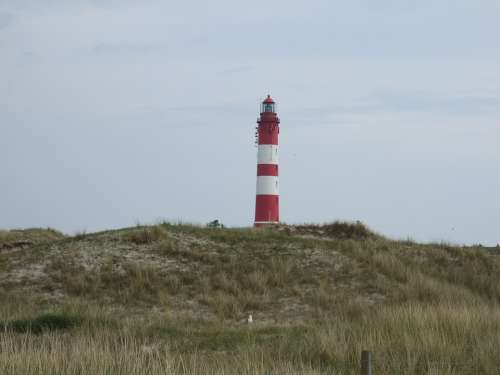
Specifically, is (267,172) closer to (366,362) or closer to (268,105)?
(268,105)

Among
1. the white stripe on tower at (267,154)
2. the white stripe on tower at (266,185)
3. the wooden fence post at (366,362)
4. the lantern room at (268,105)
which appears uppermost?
the lantern room at (268,105)

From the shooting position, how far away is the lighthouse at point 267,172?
33.0 meters

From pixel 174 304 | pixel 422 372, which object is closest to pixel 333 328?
pixel 422 372

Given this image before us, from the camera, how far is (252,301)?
17.5 meters

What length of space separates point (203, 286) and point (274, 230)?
5.70 meters

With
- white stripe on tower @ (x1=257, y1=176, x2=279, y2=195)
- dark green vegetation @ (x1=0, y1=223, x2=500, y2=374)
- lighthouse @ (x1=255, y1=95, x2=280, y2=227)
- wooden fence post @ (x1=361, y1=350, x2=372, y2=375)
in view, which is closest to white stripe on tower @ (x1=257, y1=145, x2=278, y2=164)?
lighthouse @ (x1=255, y1=95, x2=280, y2=227)

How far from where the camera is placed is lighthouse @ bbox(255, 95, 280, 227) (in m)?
33.0

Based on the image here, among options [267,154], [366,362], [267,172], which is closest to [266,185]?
[267,172]

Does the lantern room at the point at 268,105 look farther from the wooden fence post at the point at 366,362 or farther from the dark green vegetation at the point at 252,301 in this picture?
the wooden fence post at the point at 366,362

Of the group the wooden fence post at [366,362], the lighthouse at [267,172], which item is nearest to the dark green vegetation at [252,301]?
the wooden fence post at [366,362]

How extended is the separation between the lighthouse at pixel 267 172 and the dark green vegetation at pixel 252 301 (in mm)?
7510

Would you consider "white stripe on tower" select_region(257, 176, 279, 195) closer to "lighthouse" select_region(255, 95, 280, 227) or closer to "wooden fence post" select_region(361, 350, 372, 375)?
"lighthouse" select_region(255, 95, 280, 227)

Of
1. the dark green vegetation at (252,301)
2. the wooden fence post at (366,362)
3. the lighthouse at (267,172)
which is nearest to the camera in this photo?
the wooden fence post at (366,362)

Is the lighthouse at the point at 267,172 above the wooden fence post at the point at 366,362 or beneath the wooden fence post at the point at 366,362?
above
